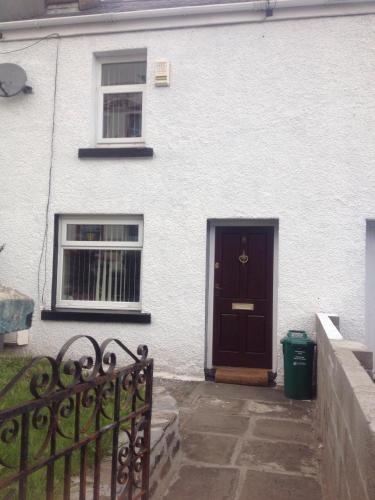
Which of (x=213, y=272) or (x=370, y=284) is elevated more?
(x=213, y=272)

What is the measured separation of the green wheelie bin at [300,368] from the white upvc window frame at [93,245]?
230 centimetres

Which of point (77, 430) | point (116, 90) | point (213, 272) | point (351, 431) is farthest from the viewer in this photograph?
point (116, 90)

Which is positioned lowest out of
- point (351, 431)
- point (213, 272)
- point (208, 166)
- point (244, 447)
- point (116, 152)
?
point (244, 447)

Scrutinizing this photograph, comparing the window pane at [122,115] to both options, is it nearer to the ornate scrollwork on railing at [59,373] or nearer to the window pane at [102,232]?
the window pane at [102,232]

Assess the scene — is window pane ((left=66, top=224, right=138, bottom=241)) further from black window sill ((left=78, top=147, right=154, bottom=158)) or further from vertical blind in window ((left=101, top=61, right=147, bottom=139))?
vertical blind in window ((left=101, top=61, right=147, bottom=139))

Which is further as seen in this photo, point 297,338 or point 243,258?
point 243,258

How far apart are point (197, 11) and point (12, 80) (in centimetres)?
292

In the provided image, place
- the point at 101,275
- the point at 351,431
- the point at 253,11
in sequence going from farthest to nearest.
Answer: the point at 101,275 → the point at 253,11 → the point at 351,431

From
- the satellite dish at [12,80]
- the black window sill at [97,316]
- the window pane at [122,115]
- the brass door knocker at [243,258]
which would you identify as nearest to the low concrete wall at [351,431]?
the brass door knocker at [243,258]

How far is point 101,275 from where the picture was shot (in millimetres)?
7457

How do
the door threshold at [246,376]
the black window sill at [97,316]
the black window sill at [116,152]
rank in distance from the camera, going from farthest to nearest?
the black window sill at [116,152] → the black window sill at [97,316] → the door threshold at [246,376]

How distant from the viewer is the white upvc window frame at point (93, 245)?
7297 millimetres

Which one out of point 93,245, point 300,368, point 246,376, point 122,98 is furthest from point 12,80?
point 300,368

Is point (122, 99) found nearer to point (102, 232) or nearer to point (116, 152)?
point (116, 152)
